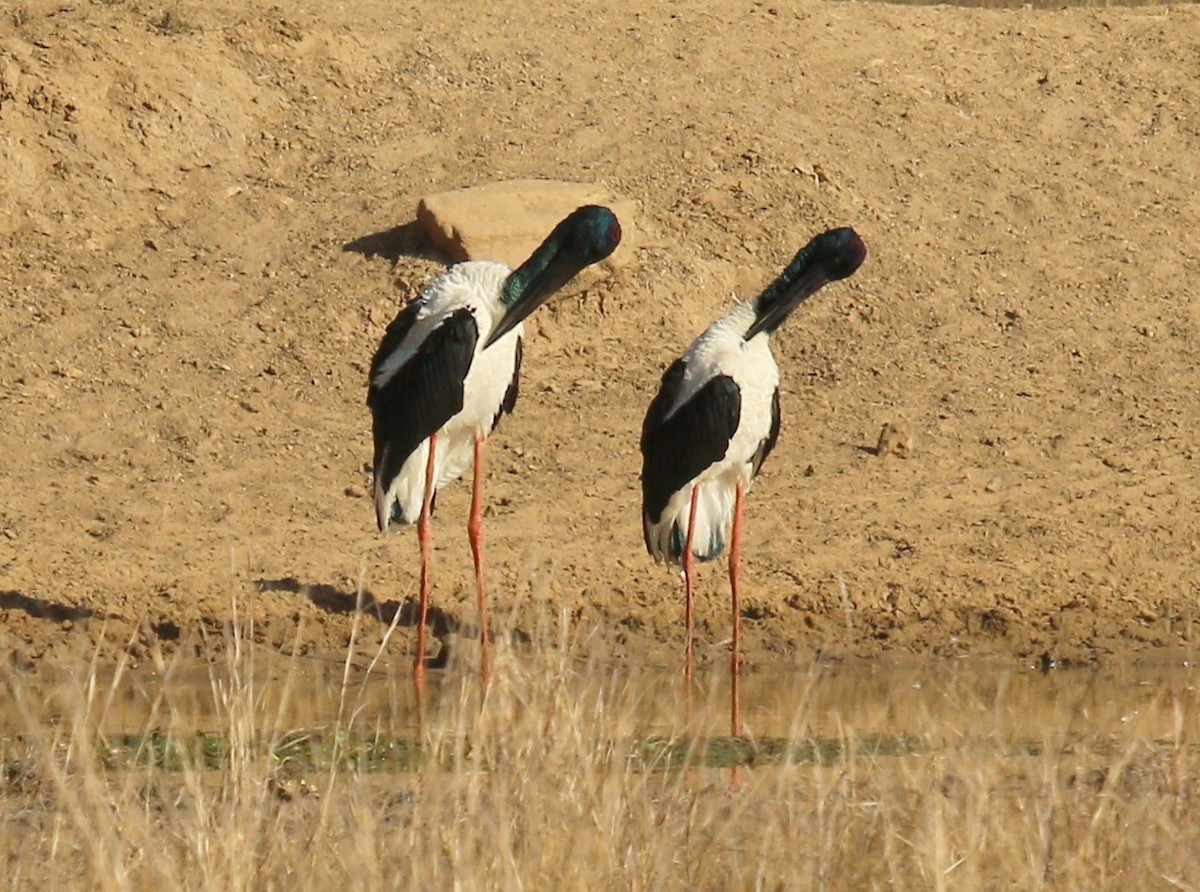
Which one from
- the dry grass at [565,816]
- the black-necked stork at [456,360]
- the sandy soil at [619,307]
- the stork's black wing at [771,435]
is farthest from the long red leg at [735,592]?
the dry grass at [565,816]

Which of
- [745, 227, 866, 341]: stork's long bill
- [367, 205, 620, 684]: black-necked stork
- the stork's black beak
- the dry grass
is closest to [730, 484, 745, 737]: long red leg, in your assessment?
[745, 227, 866, 341]: stork's long bill

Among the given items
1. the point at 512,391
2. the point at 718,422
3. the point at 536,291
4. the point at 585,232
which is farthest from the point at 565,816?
the point at 512,391

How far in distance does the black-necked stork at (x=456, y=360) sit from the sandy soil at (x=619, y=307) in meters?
0.58

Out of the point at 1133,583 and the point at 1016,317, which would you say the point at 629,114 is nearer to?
the point at 1016,317

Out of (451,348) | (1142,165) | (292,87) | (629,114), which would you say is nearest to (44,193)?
(292,87)

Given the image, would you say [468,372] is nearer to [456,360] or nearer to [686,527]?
[456,360]

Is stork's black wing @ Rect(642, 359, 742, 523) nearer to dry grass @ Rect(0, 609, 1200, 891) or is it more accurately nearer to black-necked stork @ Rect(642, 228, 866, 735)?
black-necked stork @ Rect(642, 228, 866, 735)

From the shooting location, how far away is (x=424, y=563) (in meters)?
7.93

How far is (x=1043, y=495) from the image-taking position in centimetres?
952

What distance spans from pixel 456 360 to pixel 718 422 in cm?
94

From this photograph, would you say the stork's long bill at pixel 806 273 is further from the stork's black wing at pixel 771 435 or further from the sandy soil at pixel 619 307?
the sandy soil at pixel 619 307

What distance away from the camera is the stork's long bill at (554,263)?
7.78 metres

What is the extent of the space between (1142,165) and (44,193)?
21.0 feet

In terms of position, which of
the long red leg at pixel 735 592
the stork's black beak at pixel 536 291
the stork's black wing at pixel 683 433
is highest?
the stork's black beak at pixel 536 291
